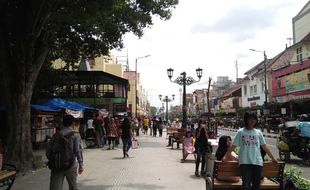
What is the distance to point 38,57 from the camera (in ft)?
51.0

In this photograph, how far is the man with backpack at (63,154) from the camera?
7953 mm

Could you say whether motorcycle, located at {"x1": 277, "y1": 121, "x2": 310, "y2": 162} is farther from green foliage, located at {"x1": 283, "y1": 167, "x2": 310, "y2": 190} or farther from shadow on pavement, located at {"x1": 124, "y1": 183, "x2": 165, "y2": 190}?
green foliage, located at {"x1": 283, "y1": 167, "x2": 310, "y2": 190}

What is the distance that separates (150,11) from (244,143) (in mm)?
14731

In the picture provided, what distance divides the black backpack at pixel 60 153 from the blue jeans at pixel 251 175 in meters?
2.83

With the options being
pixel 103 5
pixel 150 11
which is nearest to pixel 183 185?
pixel 103 5

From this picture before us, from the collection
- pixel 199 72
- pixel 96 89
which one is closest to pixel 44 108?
pixel 199 72

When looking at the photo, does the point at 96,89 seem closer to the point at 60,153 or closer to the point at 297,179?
the point at 60,153

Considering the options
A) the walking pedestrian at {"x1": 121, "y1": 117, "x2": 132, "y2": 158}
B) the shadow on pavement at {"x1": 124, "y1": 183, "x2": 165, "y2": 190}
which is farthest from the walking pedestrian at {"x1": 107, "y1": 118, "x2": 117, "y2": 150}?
the shadow on pavement at {"x1": 124, "y1": 183, "x2": 165, "y2": 190}

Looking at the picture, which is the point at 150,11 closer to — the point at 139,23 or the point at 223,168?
the point at 139,23

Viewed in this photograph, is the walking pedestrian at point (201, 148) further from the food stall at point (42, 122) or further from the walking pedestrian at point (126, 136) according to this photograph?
the food stall at point (42, 122)

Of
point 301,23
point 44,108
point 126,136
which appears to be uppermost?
point 301,23

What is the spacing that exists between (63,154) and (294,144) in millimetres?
11827

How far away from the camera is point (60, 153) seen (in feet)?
26.1

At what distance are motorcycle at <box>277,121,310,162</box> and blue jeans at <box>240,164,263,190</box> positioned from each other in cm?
1005
